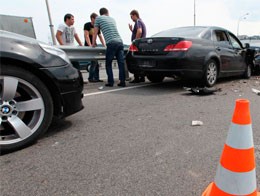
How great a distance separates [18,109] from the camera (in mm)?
2195

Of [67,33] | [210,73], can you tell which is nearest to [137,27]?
[67,33]

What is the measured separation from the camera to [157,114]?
3340 millimetres

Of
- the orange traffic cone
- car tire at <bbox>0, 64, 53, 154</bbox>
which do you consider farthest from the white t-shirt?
the orange traffic cone

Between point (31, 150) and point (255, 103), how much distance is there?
11.8 ft

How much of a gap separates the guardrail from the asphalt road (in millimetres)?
2322

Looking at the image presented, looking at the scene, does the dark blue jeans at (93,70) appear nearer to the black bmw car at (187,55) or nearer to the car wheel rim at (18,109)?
the black bmw car at (187,55)

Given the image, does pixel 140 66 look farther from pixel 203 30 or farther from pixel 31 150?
pixel 31 150

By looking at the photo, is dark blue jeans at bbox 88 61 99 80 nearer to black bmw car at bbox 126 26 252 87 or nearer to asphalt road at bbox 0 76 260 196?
black bmw car at bbox 126 26 252 87

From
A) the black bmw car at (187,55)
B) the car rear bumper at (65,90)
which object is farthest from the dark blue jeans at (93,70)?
the car rear bumper at (65,90)

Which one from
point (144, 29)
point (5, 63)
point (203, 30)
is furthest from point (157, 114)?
point (144, 29)

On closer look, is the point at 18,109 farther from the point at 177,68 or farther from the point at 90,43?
the point at 90,43

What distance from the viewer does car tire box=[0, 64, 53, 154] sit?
2.12 meters

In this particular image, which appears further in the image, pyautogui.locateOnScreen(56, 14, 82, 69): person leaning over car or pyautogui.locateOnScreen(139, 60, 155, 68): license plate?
pyautogui.locateOnScreen(56, 14, 82, 69): person leaning over car

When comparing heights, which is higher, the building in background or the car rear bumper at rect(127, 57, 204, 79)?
the building in background
